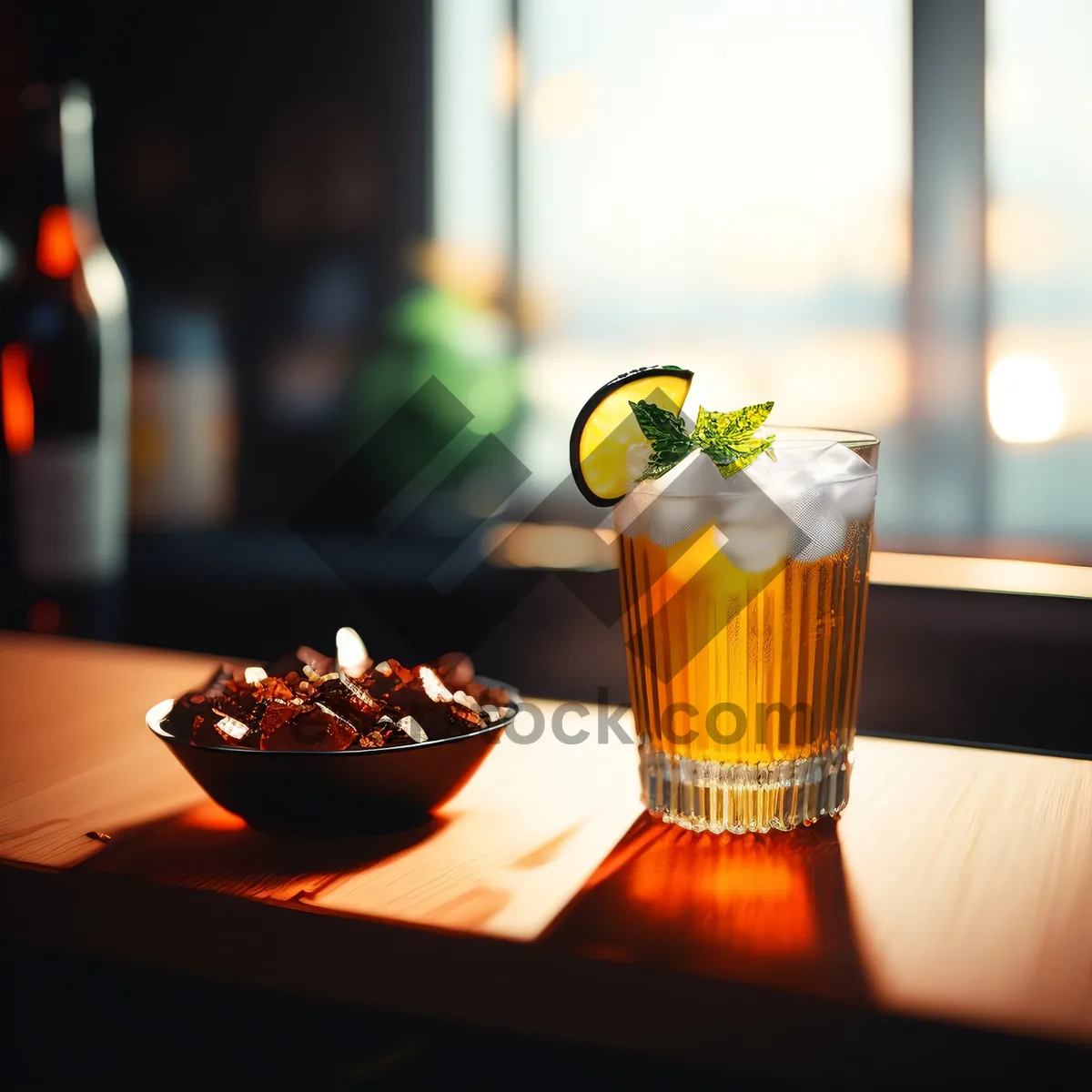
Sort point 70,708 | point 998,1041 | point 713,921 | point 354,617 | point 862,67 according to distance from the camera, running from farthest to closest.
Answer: point 862,67 → point 354,617 → point 70,708 → point 713,921 → point 998,1041

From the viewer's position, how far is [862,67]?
2.78 metres

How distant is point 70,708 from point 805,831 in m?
0.70

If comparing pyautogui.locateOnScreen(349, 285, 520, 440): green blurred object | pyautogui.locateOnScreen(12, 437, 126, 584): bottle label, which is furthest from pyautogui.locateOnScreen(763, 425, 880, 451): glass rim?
pyautogui.locateOnScreen(349, 285, 520, 440): green blurred object

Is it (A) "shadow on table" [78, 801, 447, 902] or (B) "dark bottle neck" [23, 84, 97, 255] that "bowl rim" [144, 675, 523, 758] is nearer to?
(A) "shadow on table" [78, 801, 447, 902]

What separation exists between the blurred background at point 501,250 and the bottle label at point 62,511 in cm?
54

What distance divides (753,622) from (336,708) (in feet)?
0.92

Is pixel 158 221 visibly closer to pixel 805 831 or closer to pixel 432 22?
pixel 432 22

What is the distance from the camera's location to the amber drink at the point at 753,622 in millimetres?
765

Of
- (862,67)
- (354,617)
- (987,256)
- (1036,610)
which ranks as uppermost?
(862,67)

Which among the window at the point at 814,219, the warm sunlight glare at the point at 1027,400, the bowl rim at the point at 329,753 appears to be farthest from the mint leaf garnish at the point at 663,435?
the warm sunlight glare at the point at 1027,400

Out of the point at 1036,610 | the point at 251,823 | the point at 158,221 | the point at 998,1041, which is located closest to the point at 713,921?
the point at 998,1041

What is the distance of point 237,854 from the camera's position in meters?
0.77

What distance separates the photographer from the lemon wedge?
0.79m

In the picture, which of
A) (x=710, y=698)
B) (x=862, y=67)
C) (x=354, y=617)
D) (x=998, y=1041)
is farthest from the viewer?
(x=862, y=67)
